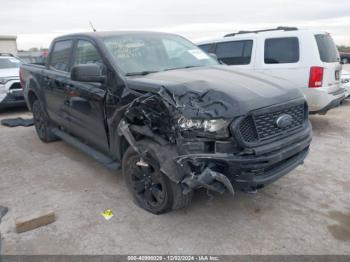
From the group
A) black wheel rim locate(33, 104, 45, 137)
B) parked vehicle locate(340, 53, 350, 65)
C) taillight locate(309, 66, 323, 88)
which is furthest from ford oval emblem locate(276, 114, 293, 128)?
parked vehicle locate(340, 53, 350, 65)

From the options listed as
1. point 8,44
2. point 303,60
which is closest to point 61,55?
point 303,60

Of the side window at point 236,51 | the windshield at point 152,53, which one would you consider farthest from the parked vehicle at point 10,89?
the windshield at point 152,53

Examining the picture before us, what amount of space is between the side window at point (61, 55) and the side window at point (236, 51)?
3.69 metres

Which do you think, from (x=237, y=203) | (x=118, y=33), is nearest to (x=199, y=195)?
(x=237, y=203)

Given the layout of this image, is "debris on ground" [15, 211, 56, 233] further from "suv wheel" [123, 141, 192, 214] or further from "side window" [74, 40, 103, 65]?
"side window" [74, 40, 103, 65]

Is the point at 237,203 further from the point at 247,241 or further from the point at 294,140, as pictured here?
the point at 294,140

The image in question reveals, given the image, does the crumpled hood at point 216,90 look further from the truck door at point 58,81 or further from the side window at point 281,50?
the side window at point 281,50

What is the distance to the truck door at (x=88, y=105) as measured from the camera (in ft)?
12.4

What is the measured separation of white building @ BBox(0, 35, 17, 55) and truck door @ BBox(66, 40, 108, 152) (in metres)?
29.5

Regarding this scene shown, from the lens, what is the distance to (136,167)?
337 centimetres

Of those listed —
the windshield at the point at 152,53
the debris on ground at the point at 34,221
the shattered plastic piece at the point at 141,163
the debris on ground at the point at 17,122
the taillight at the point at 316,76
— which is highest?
the windshield at the point at 152,53

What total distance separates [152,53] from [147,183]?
5.41 feet

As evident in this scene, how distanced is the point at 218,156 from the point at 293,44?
4.28 m

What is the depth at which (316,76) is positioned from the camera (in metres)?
5.72
